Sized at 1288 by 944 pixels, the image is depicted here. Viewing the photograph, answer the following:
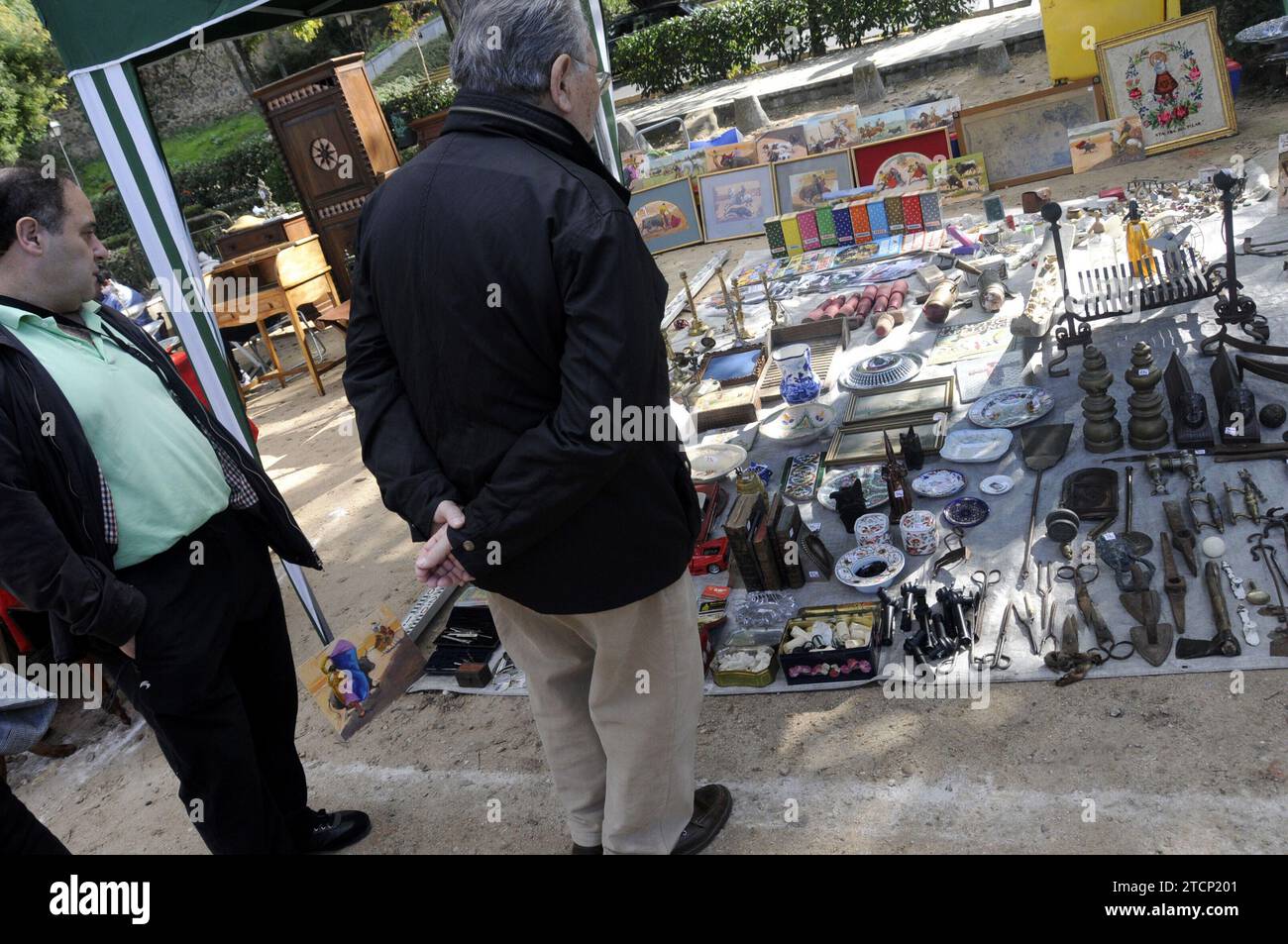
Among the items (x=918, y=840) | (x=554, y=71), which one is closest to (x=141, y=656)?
(x=554, y=71)

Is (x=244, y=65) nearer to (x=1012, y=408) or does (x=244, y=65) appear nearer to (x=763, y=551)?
(x=1012, y=408)

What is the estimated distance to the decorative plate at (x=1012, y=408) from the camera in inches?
180

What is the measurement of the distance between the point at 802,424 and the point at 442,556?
3268 millimetres

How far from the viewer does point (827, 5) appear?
1557cm

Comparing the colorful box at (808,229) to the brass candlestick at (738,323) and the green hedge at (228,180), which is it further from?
the green hedge at (228,180)

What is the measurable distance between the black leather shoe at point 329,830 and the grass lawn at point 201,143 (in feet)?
88.3

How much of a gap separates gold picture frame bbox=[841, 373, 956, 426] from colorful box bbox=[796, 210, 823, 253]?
298 cm

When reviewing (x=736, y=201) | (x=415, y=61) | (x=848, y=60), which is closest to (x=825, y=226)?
(x=736, y=201)

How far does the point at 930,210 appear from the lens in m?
7.59

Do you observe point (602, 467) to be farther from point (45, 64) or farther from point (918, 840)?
point (45, 64)

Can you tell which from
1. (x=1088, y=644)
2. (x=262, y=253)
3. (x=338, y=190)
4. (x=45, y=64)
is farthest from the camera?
(x=45, y=64)

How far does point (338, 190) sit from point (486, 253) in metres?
9.06

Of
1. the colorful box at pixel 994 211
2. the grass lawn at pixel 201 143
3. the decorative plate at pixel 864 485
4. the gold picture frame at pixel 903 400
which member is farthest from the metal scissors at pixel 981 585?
the grass lawn at pixel 201 143

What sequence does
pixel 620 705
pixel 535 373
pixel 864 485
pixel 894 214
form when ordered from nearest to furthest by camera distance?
1. pixel 535 373
2. pixel 620 705
3. pixel 864 485
4. pixel 894 214
